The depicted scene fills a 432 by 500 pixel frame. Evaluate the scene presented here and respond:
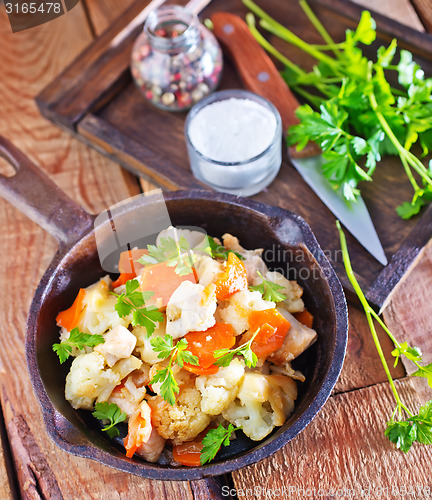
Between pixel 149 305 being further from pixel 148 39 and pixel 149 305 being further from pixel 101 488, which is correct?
pixel 148 39

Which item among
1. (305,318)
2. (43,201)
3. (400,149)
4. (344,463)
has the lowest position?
(344,463)

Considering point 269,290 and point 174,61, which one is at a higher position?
point 174,61

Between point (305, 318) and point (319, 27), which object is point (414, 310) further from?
point (319, 27)

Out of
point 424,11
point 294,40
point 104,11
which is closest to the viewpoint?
point 294,40

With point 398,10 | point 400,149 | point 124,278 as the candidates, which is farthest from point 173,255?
point 398,10

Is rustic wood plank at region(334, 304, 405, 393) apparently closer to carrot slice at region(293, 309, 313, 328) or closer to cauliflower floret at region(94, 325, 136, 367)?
carrot slice at region(293, 309, 313, 328)

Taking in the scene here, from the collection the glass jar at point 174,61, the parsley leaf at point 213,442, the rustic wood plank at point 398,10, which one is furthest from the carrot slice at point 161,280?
the rustic wood plank at point 398,10

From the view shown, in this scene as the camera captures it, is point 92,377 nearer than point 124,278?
Yes
